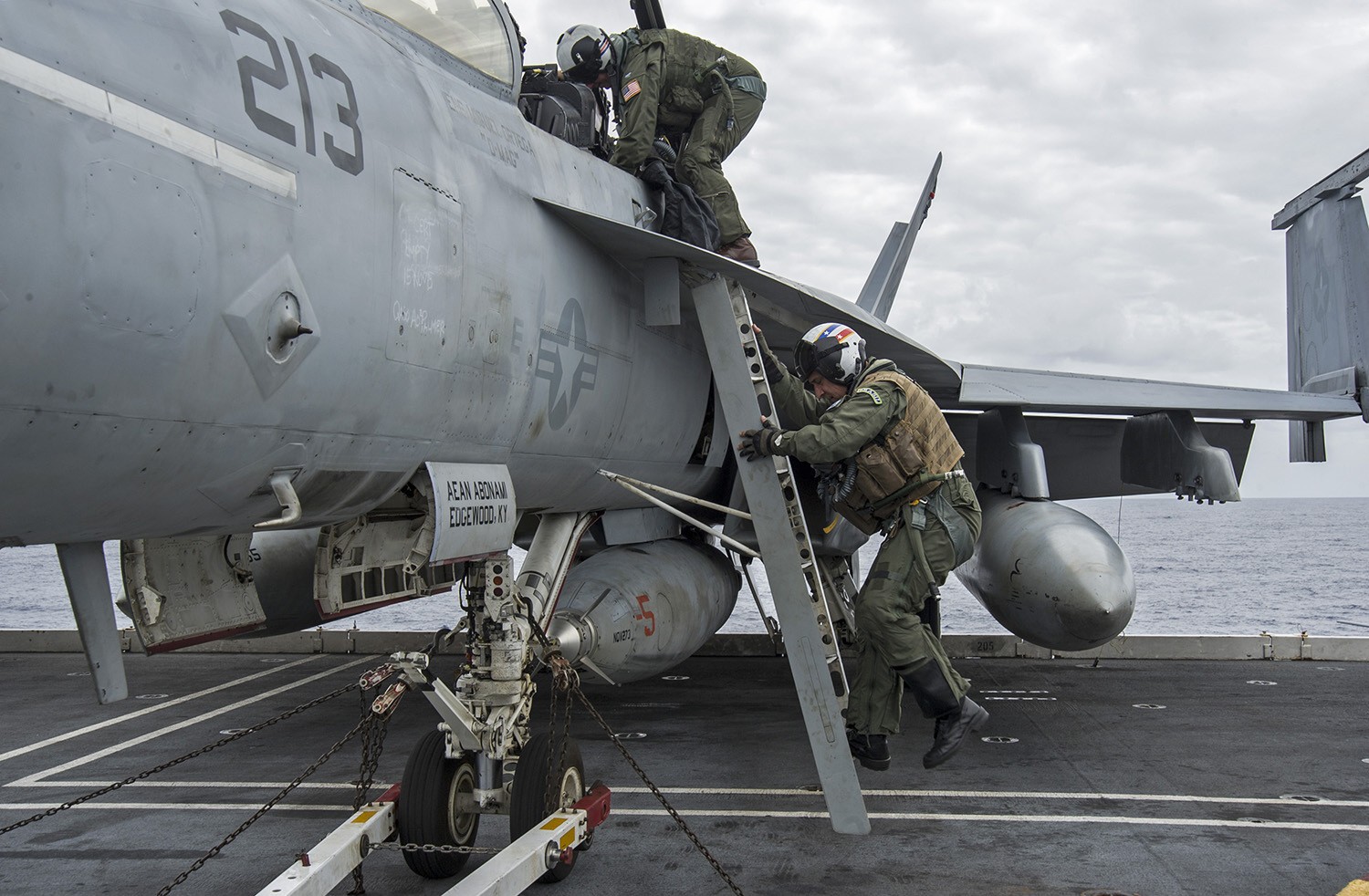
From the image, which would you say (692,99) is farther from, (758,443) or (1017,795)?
(1017,795)

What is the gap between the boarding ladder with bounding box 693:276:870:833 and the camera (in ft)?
15.3

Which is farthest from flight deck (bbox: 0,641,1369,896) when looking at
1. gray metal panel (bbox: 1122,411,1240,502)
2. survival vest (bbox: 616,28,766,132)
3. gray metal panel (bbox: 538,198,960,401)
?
survival vest (bbox: 616,28,766,132)

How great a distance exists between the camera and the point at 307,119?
2.99m

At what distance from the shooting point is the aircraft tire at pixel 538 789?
4.40 m

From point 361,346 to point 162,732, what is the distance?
645 cm

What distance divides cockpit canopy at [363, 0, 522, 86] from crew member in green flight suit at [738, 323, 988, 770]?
1.92 meters

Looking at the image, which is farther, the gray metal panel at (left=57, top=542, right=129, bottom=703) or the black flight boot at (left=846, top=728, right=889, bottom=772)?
the black flight boot at (left=846, top=728, right=889, bottom=772)

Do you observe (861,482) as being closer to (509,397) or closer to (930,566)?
(930,566)

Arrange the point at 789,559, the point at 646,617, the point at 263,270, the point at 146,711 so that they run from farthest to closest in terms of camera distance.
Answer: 1. the point at 146,711
2. the point at 646,617
3. the point at 789,559
4. the point at 263,270

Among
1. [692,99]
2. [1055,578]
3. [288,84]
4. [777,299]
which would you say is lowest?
[1055,578]

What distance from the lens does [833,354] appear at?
16.4 feet

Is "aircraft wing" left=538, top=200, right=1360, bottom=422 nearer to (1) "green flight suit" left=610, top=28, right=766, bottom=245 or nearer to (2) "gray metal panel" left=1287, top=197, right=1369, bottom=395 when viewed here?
(2) "gray metal panel" left=1287, top=197, right=1369, bottom=395

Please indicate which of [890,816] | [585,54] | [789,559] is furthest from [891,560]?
[585,54]

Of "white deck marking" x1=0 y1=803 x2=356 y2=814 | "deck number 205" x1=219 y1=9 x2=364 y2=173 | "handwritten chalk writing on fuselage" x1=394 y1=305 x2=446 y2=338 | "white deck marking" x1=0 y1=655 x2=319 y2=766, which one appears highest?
"deck number 205" x1=219 y1=9 x2=364 y2=173
